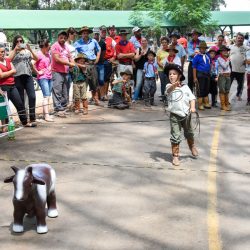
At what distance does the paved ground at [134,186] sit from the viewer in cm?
503

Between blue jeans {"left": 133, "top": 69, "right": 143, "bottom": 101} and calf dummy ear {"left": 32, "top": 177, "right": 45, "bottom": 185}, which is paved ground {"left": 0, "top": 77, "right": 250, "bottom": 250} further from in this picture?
blue jeans {"left": 133, "top": 69, "right": 143, "bottom": 101}

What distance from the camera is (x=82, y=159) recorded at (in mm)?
8023

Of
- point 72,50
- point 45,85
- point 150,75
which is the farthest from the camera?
point 150,75

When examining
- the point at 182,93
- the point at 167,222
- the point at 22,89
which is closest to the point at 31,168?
the point at 167,222

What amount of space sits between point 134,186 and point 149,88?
6420mm

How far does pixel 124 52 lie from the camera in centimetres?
1275

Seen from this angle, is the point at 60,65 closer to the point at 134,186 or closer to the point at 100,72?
the point at 100,72

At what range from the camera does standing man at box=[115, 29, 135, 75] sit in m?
12.7

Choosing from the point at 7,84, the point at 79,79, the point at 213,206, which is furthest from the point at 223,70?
the point at 213,206

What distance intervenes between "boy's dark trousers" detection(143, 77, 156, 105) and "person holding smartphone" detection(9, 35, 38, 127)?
3657 mm

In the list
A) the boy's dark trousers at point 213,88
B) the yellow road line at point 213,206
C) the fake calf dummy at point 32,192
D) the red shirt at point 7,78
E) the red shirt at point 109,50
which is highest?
the red shirt at point 109,50

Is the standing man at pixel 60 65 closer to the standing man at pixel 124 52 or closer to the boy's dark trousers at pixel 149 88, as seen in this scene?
the standing man at pixel 124 52

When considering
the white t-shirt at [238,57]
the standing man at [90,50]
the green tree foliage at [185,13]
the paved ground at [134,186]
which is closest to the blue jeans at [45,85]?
the paved ground at [134,186]

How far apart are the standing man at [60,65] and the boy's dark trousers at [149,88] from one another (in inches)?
94.7
